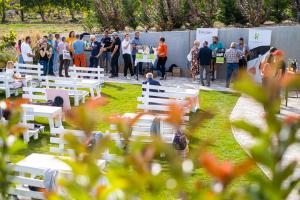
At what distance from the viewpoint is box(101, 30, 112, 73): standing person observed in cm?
1966

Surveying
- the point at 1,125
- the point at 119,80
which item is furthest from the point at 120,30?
the point at 1,125

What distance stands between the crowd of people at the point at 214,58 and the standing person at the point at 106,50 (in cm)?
332

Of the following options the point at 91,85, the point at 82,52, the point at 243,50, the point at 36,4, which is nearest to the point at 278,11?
the point at 243,50

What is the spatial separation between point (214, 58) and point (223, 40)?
0.97m

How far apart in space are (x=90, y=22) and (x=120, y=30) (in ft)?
5.80

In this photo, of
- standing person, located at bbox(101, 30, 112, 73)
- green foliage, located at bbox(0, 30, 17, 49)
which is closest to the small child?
standing person, located at bbox(101, 30, 112, 73)

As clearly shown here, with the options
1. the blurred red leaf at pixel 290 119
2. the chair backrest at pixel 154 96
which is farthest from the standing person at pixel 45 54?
the blurred red leaf at pixel 290 119

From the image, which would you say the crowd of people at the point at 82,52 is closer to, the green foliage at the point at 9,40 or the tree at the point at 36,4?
the green foliage at the point at 9,40

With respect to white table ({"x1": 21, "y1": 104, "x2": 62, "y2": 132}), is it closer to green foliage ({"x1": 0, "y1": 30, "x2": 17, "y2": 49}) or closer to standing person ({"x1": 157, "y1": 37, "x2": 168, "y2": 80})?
standing person ({"x1": 157, "y1": 37, "x2": 168, "y2": 80})

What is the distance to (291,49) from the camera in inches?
739

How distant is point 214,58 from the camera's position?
1875 centimetres

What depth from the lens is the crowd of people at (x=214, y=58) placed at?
17.2 m

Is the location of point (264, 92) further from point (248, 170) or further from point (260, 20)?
point (260, 20)

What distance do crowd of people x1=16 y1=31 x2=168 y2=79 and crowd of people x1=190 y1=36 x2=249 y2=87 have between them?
121cm
